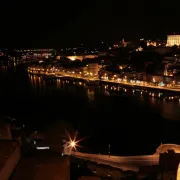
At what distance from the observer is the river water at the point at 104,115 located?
146 inches

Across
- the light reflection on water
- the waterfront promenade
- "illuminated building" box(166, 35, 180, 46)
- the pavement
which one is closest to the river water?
the light reflection on water

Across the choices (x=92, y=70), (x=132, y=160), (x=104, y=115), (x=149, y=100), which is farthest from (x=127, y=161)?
(x=92, y=70)

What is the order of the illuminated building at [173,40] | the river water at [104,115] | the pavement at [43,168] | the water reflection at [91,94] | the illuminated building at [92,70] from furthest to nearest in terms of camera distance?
the illuminated building at [173,40] < the illuminated building at [92,70] < the water reflection at [91,94] < the river water at [104,115] < the pavement at [43,168]

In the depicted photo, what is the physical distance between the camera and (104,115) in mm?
5238

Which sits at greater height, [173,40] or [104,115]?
[173,40]

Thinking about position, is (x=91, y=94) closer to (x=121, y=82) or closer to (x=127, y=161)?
(x=121, y=82)

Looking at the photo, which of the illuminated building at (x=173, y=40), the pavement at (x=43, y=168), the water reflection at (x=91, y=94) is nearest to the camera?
the pavement at (x=43, y=168)

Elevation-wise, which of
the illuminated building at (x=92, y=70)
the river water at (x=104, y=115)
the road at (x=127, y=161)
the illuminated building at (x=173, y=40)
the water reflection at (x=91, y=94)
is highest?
the illuminated building at (x=173, y=40)

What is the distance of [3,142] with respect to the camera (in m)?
1.85

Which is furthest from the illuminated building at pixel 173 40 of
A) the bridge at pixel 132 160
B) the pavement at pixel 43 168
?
the pavement at pixel 43 168

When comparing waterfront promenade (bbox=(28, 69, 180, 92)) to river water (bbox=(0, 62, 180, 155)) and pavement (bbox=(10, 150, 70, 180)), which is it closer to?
river water (bbox=(0, 62, 180, 155))

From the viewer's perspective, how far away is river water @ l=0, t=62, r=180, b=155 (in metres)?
3.71

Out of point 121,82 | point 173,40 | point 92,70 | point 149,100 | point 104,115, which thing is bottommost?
point 104,115

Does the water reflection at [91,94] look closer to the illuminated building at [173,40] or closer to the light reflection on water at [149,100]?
the light reflection on water at [149,100]
